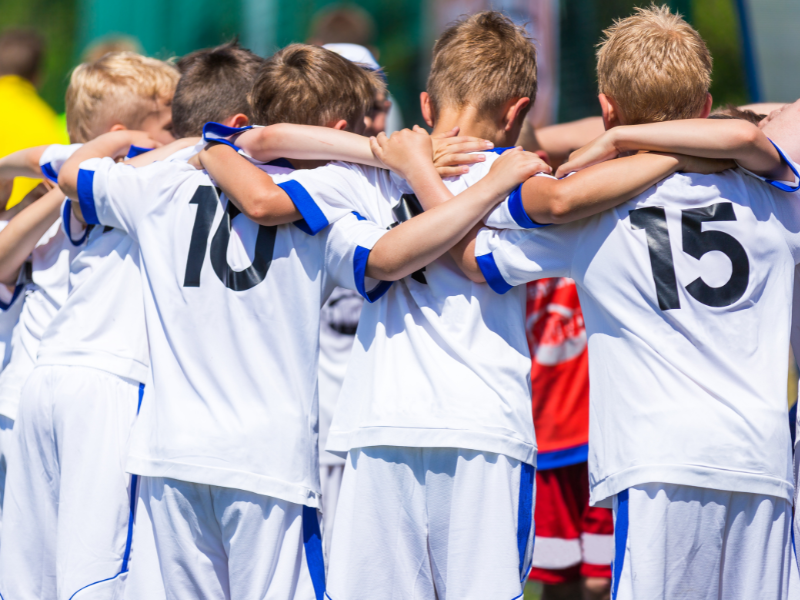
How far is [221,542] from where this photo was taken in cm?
254

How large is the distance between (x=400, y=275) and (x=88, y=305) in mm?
1259

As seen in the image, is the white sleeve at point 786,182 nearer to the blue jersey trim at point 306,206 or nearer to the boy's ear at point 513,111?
the boy's ear at point 513,111

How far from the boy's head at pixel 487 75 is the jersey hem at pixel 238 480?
1263 mm

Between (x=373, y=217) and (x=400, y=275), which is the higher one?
(x=373, y=217)

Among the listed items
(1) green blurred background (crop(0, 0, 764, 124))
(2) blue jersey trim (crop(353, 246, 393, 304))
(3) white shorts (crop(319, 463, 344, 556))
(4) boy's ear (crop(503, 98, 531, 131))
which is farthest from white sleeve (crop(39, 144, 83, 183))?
(1) green blurred background (crop(0, 0, 764, 124))

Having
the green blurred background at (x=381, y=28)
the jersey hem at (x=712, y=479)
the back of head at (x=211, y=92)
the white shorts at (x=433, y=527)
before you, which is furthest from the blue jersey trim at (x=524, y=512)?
the green blurred background at (x=381, y=28)

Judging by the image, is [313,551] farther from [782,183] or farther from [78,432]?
[782,183]

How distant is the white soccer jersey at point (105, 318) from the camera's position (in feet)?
9.61

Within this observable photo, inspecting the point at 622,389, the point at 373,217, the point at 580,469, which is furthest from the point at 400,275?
the point at 580,469

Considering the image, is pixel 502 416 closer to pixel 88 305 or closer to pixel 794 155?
pixel 794 155

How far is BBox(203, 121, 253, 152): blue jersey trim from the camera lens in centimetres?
268

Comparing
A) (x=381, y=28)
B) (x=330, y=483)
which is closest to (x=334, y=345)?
(x=330, y=483)

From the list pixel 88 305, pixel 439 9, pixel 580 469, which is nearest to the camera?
pixel 88 305

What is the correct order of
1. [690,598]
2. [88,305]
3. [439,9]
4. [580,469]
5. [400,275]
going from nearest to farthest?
[690,598]
[400,275]
[88,305]
[580,469]
[439,9]
